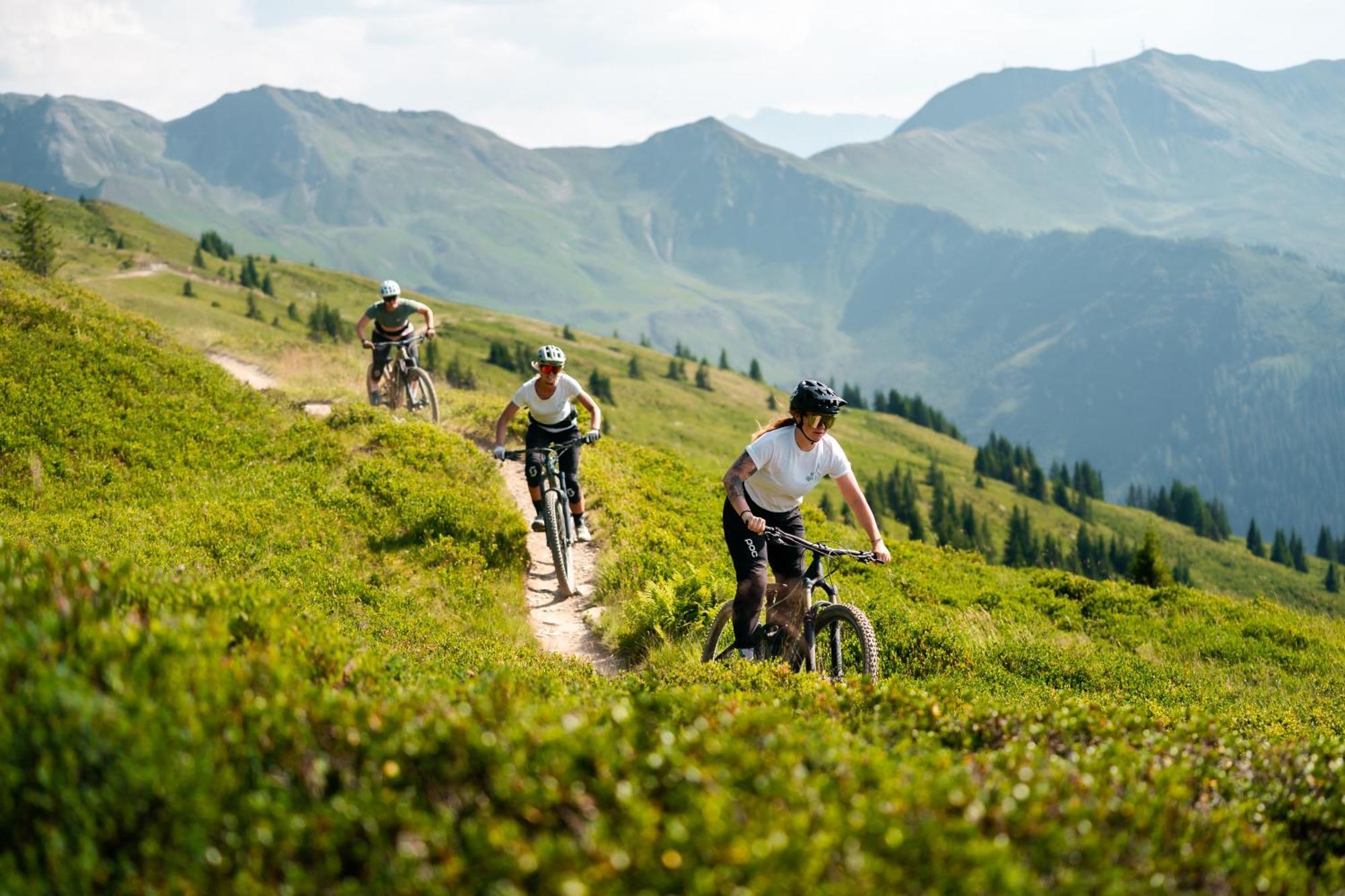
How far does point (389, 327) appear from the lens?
2180 centimetres

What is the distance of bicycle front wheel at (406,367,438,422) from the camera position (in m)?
22.8

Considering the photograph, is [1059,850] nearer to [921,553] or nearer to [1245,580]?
[921,553]

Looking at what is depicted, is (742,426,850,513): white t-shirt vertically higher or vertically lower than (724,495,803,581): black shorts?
higher

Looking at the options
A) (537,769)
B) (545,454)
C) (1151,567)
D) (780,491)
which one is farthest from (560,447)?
(1151,567)

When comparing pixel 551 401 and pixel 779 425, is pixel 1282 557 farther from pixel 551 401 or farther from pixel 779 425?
pixel 779 425

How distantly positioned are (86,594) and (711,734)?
12.7 ft

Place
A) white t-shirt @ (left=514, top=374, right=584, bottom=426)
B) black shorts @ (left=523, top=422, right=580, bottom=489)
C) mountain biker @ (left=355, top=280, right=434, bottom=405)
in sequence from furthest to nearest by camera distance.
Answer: mountain biker @ (left=355, top=280, right=434, bottom=405), black shorts @ (left=523, top=422, right=580, bottom=489), white t-shirt @ (left=514, top=374, right=584, bottom=426)

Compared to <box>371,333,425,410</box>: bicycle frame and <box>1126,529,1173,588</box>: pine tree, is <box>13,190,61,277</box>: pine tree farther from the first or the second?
<box>1126,529,1173,588</box>: pine tree

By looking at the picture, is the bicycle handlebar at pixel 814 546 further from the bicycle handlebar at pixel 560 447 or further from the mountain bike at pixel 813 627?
the bicycle handlebar at pixel 560 447

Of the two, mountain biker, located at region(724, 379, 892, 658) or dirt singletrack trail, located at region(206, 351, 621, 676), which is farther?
dirt singletrack trail, located at region(206, 351, 621, 676)

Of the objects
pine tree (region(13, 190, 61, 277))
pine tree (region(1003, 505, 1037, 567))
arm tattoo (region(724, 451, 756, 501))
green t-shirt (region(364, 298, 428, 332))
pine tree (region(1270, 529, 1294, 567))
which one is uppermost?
pine tree (region(13, 190, 61, 277))

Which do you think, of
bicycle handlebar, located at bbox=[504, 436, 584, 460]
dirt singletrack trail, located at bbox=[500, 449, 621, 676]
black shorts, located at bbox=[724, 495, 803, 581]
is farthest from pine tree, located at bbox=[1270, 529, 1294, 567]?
black shorts, located at bbox=[724, 495, 803, 581]

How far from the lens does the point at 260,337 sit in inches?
1462

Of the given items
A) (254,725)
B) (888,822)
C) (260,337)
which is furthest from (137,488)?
(260,337)
